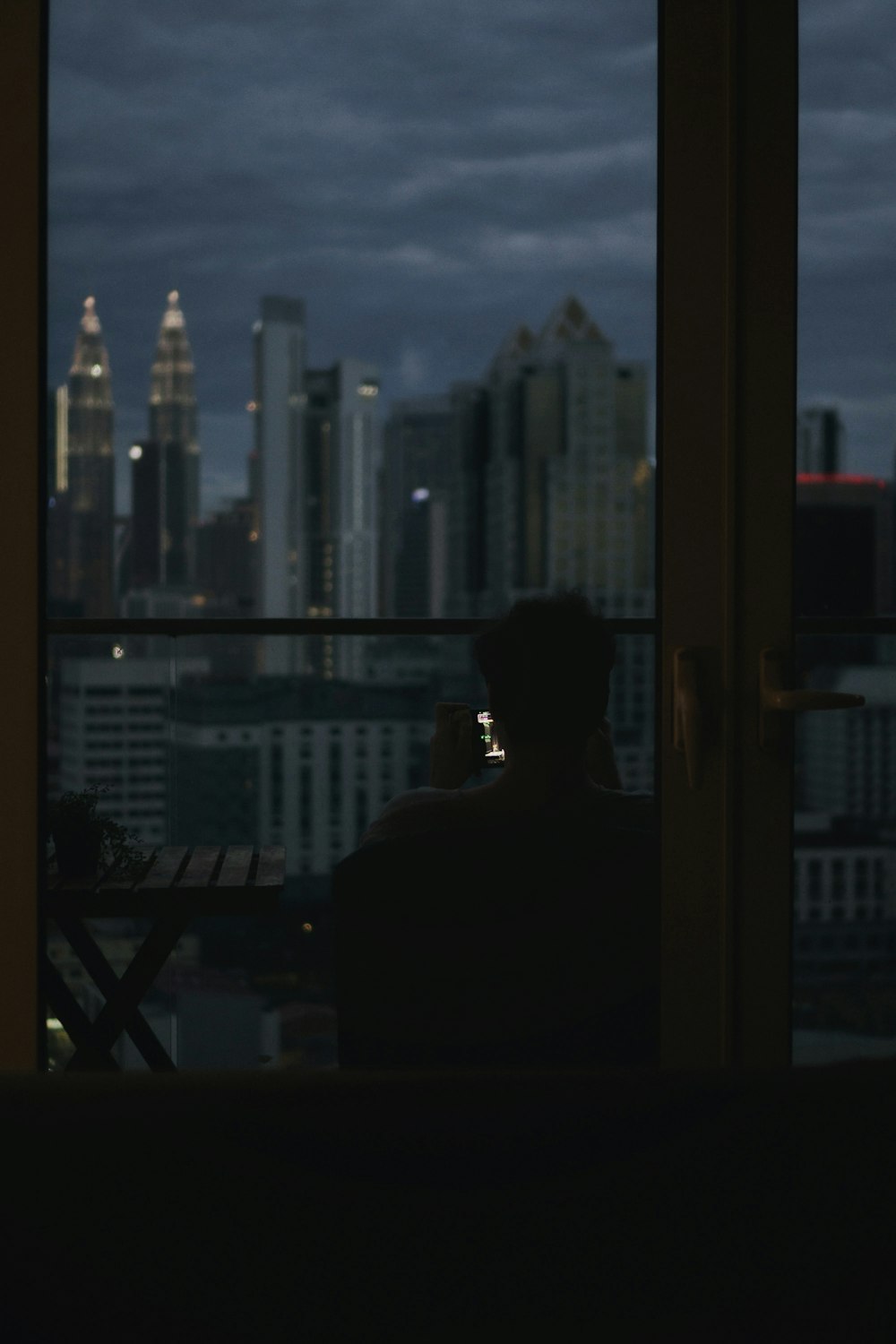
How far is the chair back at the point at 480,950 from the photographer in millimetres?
1381

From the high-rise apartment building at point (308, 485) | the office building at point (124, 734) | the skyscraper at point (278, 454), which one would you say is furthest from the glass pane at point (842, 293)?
the skyscraper at point (278, 454)

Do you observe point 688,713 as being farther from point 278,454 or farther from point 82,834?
point 278,454

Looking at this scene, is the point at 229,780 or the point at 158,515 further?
the point at 158,515

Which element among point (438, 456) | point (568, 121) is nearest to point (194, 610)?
point (568, 121)

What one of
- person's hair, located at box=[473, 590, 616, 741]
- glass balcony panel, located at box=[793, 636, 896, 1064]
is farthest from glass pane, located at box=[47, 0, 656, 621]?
glass balcony panel, located at box=[793, 636, 896, 1064]

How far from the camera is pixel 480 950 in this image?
1.38 m

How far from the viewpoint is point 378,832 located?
1481 millimetres

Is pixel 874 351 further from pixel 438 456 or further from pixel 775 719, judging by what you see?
pixel 438 456

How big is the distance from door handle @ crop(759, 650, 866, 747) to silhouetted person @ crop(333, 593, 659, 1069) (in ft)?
0.72

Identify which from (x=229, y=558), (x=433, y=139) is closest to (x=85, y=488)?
(x=229, y=558)

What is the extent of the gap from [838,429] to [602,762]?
1.97 ft

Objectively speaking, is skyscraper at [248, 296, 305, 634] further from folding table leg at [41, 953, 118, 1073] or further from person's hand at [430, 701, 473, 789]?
person's hand at [430, 701, 473, 789]

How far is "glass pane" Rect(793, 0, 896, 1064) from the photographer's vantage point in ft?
5.11

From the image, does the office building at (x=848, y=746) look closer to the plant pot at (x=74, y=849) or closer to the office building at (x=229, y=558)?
the office building at (x=229, y=558)
